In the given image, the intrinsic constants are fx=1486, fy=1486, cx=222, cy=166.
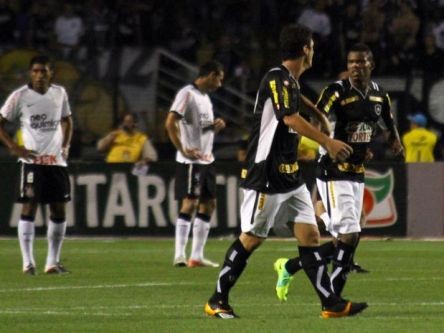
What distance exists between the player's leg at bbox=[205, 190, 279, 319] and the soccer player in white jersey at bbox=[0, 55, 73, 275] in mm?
5005

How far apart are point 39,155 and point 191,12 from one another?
40.1ft

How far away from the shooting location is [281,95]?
34.8 feet

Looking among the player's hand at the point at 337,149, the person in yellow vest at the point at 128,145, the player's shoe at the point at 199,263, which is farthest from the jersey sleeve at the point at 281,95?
the person in yellow vest at the point at 128,145

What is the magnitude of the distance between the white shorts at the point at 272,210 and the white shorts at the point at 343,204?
1.38m

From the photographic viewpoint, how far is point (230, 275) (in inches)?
429

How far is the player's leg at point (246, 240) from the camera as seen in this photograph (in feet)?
35.4

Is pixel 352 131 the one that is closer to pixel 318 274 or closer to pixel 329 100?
pixel 329 100

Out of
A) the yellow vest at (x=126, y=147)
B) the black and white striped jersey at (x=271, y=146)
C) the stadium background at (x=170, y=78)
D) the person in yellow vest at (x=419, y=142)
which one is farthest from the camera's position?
the person in yellow vest at (x=419, y=142)

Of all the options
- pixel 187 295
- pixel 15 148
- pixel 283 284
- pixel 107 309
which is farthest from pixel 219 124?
pixel 107 309

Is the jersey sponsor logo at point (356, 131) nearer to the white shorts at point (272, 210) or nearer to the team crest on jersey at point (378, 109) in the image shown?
the team crest on jersey at point (378, 109)

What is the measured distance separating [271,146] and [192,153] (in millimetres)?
6336

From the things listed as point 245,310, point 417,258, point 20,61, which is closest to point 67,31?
point 20,61

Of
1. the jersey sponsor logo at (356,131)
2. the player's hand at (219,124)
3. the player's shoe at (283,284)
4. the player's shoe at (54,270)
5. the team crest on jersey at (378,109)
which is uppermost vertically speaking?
the team crest on jersey at (378,109)

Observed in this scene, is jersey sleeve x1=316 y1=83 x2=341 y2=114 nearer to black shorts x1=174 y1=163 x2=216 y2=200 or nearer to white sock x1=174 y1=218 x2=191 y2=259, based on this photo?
black shorts x1=174 y1=163 x2=216 y2=200
